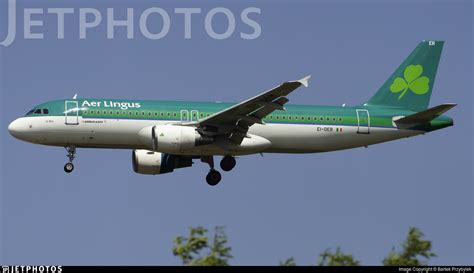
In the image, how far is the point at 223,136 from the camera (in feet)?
166

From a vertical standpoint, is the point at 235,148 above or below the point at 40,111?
below

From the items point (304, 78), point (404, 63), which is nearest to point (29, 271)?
point (304, 78)

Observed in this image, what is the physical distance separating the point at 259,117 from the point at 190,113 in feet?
10.5

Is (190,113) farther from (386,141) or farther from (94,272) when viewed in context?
(94,272)

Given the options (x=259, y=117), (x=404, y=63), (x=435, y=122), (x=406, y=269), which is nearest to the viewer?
(x=406, y=269)

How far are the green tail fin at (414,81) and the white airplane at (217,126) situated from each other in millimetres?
87

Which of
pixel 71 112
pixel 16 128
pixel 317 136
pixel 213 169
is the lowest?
pixel 213 169

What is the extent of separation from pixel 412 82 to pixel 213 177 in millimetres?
10964

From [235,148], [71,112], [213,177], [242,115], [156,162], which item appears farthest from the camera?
[156,162]

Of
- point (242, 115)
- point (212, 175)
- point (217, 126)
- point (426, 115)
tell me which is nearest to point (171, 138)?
point (217, 126)

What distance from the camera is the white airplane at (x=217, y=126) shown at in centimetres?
4950

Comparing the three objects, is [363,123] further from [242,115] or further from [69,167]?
[69,167]

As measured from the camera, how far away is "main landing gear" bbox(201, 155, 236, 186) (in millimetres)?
52125

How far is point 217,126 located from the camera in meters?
50.0
